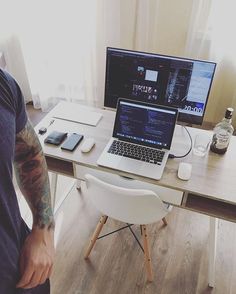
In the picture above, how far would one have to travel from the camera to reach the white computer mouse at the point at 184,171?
125 cm

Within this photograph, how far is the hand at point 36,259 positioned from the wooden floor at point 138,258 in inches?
31.9

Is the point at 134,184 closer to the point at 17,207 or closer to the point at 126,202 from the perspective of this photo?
the point at 126,202

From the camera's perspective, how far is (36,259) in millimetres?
847

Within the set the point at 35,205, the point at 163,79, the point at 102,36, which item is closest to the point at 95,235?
the point at 35,205

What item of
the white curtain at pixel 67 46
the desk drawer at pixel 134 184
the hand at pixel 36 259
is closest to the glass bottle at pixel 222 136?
the desk drawer at pixel 134 184

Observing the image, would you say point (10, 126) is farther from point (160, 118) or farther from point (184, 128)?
point (184, 128)

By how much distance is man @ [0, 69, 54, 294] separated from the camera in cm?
70

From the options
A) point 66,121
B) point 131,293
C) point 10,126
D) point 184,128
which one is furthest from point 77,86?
point 10,126

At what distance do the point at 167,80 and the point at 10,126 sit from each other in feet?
2.95

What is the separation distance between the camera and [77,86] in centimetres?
286

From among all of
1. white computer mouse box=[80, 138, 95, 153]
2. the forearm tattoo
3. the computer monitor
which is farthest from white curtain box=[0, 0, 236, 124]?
the forearm tattoo

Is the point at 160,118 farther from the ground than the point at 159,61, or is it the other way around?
the point at 159,61

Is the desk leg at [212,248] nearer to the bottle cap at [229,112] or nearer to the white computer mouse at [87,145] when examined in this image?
the bottle cap at [229,112]

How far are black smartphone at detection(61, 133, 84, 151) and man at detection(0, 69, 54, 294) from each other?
449 mm
